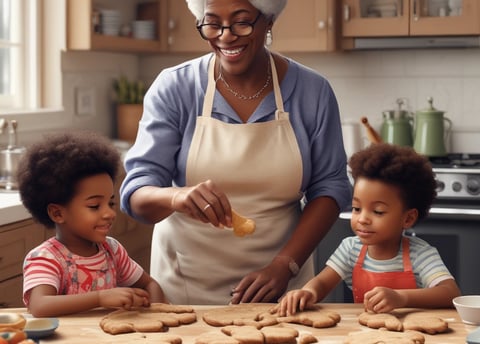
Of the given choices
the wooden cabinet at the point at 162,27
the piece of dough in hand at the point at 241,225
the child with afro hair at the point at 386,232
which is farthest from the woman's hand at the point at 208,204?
the wooden cabinet at the point at 162,27

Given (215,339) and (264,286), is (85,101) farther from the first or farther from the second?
(215,339)

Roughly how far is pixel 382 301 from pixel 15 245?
4.77 feet

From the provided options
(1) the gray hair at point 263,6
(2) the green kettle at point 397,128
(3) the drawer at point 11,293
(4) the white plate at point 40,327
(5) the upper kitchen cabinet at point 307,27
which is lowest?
(3) the drawer at point 11,293

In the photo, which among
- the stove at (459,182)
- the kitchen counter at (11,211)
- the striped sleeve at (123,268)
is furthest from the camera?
the stove at (459,182)

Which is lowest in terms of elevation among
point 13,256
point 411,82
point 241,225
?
point 13,256

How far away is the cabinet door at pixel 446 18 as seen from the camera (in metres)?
3.82

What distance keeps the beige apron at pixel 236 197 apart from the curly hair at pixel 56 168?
276mm

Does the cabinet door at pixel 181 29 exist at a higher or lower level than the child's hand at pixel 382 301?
higher

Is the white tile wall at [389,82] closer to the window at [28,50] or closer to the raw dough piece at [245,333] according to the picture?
the window at [28,50]

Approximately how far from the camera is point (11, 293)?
106 inches

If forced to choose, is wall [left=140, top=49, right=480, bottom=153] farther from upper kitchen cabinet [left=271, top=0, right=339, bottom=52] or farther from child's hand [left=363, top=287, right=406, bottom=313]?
child's hand [left=363, top=287, right=406, bottom=313]

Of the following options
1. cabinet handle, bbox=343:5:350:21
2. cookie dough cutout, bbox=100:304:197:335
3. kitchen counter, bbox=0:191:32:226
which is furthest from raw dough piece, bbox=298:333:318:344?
cabinet handle, bbox=343:5:350:21

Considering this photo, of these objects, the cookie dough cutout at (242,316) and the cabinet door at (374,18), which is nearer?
the cookie dough cutout at (242,316)

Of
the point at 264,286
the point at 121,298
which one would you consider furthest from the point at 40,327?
the point at 264,286
